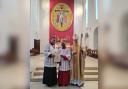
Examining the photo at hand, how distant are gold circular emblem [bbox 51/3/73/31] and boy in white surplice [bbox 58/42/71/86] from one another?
40.5 ft

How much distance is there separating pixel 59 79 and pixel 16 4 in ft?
20.8

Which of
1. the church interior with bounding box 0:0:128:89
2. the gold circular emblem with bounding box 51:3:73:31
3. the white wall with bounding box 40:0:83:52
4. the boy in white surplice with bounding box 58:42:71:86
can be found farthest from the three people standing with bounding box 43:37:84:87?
the gold circular emblem with bounding box 51:3:73:31

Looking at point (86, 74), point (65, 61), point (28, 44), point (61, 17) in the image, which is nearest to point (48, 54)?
point (65, 61)

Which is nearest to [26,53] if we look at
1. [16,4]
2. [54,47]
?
[16,4]

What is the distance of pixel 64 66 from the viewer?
792cm

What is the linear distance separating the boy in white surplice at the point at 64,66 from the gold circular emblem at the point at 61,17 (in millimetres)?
12351

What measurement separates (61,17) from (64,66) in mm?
12736

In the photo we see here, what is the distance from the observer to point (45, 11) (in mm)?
19828

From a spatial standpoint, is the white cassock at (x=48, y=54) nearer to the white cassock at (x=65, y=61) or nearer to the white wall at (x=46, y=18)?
the white cassock at (x=65, y=61)

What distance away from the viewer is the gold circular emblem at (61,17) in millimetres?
20094

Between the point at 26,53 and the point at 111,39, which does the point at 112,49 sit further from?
the point at 26,53

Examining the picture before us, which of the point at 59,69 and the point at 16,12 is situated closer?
the point at 16,12

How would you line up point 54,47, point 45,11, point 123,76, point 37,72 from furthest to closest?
point 45,11
point 37,72
point 54,47
point 123,76

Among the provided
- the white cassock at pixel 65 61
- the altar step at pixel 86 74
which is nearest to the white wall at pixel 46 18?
the altar step at pixel 86 74
